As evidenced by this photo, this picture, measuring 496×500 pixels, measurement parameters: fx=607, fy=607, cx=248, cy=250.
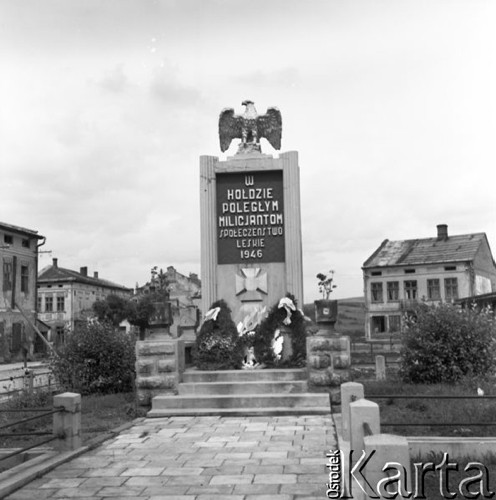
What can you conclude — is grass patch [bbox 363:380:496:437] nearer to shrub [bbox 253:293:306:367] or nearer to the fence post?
shrub [bbox 253:293:306:367]

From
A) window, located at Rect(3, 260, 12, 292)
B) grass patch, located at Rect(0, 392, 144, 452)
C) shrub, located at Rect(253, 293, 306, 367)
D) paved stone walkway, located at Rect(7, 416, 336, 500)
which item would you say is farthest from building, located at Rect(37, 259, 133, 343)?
paved stone walkway, located at Rect(7, 416, 336, 500)

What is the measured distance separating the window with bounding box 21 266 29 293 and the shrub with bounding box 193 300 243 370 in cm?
3636

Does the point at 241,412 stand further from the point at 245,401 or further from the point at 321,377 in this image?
the point at 321,377

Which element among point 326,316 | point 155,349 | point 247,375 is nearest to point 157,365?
point 155,349

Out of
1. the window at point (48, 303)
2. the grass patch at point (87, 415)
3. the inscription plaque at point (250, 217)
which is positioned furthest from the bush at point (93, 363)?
the window at point (48, 303)

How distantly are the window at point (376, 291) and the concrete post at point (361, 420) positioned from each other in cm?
4620

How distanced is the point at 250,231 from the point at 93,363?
5388mm

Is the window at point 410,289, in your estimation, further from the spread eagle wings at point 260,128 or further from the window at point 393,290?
the spread eagle wings at point 260,128

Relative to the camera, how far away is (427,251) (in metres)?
51.9

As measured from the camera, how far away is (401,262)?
5159 cm

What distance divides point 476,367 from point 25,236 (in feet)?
133

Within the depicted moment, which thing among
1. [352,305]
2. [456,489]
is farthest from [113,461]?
[352,305]

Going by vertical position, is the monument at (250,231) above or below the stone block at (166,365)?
above

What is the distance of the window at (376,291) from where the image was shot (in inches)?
2058
